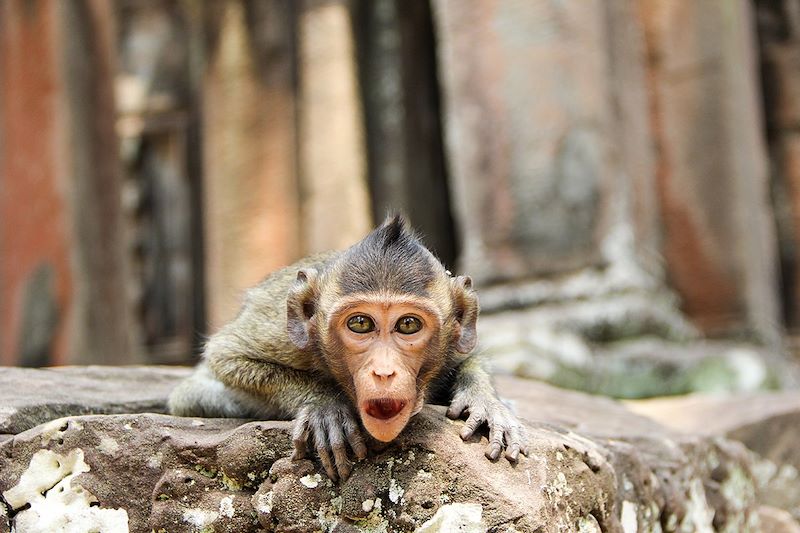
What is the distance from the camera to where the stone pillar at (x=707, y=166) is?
334 inches

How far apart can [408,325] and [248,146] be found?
7.31 metres

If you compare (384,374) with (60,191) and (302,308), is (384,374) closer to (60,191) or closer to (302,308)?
(302,308)

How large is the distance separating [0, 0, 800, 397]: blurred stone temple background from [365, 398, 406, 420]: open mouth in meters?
3.44

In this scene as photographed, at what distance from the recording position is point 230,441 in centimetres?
287

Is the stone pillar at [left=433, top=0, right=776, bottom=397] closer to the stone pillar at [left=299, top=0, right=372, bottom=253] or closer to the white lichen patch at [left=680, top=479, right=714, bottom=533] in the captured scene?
the stone pillar at [left=299, top=0, right=372, bottom=253]

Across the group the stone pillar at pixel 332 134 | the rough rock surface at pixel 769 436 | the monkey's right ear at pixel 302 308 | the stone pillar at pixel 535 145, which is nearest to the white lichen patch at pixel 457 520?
the monkey's right ear at pixel 302 308

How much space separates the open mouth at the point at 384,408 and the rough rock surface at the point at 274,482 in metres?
0.16

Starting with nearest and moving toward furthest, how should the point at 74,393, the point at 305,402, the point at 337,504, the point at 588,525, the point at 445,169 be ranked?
the point at 337,504 → the point at 588,525 → the point at 305,402 → the point at 74,393 → the point at 445,169

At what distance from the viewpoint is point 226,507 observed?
2812mm

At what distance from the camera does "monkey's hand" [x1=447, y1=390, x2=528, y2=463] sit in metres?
2.81

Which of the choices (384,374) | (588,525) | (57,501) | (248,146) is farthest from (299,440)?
(248,146)

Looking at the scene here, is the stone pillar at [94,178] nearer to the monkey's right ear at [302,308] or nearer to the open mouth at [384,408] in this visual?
the monkey's right ear at [302,308]

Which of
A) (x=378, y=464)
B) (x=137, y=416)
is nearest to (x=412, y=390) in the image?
(x=378, y=464)

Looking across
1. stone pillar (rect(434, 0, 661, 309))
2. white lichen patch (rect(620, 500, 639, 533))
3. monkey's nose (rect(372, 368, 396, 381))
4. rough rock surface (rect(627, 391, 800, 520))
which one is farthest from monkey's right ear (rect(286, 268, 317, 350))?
stone pillar (rect(434, 0, 661, 309))
